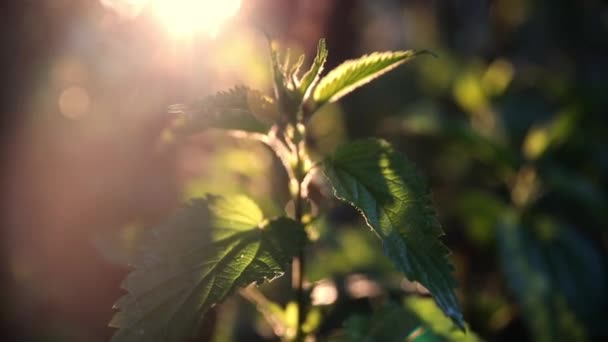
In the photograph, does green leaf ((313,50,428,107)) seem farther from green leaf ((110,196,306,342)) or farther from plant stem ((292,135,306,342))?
green leaf ((110,196,306,342))

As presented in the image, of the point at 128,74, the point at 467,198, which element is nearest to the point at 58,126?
the point at 128,74

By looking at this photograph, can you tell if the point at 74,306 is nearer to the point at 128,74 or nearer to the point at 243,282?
the point at 128,74

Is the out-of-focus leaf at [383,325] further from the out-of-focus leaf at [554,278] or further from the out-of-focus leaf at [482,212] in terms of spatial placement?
the out-of-focus leaf at [482,212]

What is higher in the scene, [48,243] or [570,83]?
[48,243]

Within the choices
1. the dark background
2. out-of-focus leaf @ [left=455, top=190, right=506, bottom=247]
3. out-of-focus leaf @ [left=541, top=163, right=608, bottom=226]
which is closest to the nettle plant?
the dark background

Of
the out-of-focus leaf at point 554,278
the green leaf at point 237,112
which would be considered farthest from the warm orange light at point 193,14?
the out-of-focus leaf at point 554,278

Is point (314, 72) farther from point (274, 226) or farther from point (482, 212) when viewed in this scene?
point (482, 212)
